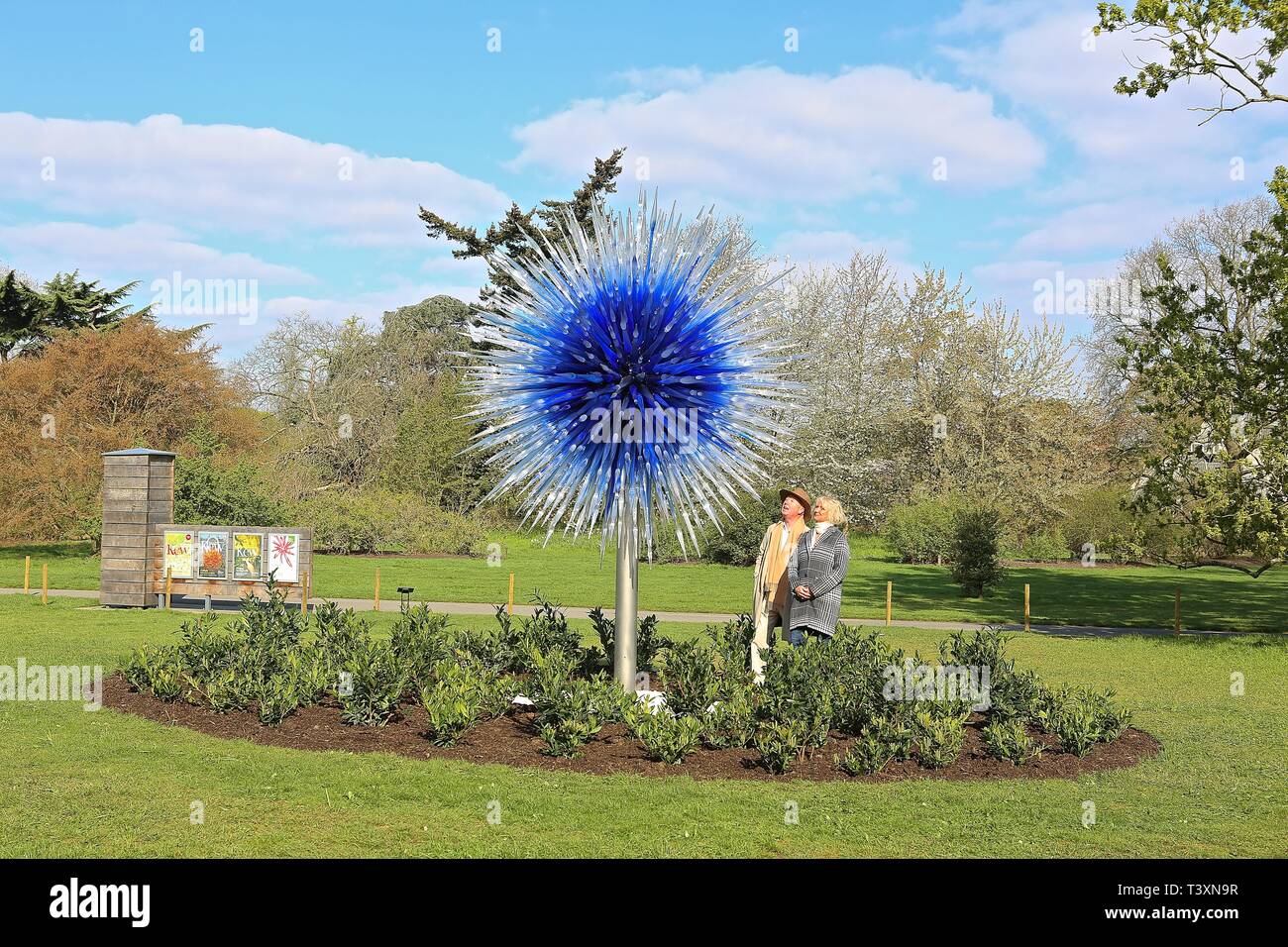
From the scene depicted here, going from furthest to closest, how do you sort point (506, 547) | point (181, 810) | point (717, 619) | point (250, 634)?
point (506, 547)
point (717, 619)
point (250, 634)
point (181, 810)

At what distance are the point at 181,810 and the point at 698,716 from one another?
3855 mm

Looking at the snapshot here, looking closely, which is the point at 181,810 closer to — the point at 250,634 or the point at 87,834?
the point at 87,834

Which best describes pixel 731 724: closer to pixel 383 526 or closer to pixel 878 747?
pixel 878 747

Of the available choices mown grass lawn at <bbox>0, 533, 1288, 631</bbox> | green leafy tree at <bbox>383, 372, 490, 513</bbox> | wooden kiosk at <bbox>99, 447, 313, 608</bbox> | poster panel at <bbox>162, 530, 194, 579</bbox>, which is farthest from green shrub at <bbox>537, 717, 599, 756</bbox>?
green leafy tree at <bbox>383, 372, 490, 513</bbox>

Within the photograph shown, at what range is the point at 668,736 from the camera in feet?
Result: 26.1

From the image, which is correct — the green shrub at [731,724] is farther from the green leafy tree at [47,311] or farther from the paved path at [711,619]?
the green leafy tree at [47,311]

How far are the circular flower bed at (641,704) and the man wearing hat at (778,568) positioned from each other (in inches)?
10.4

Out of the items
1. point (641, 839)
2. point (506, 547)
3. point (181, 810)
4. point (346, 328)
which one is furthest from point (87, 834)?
point (346, 328)

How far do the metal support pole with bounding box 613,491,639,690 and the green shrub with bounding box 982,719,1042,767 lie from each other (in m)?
2.93

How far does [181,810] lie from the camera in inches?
270

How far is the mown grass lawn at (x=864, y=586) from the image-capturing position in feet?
72.1

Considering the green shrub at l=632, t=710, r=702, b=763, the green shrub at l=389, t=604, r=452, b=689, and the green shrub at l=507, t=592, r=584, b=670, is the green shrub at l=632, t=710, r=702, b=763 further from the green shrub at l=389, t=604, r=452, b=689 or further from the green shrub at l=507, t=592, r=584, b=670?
the green shrub at l=389, t=604, r=452, b=689

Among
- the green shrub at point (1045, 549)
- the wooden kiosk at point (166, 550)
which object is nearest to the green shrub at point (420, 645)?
the wooden kiosk at point (166, 550)

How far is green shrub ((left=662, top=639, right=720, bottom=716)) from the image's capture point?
883 centimetres
